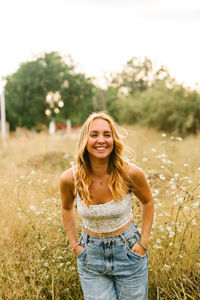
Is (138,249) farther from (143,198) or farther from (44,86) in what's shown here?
(44,86)

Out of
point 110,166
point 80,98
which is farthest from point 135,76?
point 110,166

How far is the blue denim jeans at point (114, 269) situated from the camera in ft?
6.87

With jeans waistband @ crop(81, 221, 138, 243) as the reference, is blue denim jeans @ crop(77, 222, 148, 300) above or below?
below

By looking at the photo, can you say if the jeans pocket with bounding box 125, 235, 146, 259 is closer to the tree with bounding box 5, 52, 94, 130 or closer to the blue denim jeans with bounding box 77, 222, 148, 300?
the blue denim jeans with bounding box 77, 222, 148, 300

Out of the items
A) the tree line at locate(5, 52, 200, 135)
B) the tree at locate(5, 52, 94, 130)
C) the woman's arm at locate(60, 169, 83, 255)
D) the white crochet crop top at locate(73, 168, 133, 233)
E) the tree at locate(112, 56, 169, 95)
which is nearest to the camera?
the white crochet crop top at locate(73, 168, 133, 233)

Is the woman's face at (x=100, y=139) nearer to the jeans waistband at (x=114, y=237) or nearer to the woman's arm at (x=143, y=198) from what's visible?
the woman's arm at (x=143, y=198)

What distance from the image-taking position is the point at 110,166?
7.44 ft

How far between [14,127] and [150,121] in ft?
66.4

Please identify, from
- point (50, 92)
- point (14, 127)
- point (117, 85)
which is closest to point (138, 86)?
point (117, 85)

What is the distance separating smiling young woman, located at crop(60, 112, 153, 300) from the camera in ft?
6.89

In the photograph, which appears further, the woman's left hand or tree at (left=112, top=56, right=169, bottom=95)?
tree at (left=112, top=56, right=169, bottom=95)

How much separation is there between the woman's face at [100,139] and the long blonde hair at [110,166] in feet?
0.11

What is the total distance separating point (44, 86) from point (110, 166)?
72.9ft

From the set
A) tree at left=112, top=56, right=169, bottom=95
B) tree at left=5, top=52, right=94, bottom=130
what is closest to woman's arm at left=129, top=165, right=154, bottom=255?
tree at left=5, top=52, right=94, bottom=130
